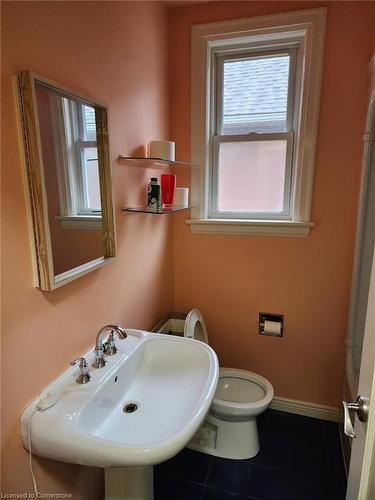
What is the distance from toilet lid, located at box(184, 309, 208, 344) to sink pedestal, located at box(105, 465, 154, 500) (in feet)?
2.23

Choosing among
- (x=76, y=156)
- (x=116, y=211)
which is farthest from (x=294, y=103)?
(x=76, y=156)

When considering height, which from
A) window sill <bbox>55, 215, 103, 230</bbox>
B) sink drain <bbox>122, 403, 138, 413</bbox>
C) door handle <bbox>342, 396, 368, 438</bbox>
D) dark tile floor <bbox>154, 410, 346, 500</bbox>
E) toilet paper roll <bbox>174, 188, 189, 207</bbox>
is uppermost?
toilet paper roll <bbox>174, 188, 189, 207</bbox>

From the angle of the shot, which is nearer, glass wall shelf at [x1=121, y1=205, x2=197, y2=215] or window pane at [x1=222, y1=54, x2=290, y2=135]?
glass wall shelf at [x1=121, y1=205, x2=197, y2=215]

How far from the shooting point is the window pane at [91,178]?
1188mm

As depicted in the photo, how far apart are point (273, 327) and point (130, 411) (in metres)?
1.10

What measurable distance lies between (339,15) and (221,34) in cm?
60

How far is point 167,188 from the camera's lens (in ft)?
5.57

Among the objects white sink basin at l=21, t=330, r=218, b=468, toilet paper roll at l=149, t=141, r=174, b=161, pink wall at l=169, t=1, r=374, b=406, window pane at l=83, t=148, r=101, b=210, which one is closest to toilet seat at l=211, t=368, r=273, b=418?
pink wall at l=169, t=1, r=374, b=406

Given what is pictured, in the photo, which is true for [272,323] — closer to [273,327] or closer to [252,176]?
[273,327]

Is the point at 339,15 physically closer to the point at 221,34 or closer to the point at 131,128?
the point at 221,34

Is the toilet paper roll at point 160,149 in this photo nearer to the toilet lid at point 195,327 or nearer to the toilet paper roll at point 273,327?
the toilet lid at point 195,327

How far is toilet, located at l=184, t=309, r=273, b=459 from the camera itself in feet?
5.41

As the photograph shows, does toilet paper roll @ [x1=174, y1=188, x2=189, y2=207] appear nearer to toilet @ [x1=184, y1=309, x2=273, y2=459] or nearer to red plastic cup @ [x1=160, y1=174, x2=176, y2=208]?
red plastic cup @ [x1=160, y1=174, x2=176, y2=208]

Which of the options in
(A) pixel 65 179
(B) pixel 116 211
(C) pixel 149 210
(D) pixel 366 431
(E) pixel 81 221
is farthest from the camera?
(C) pixel 149 210
